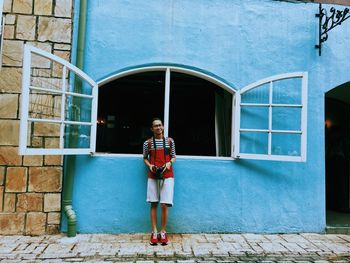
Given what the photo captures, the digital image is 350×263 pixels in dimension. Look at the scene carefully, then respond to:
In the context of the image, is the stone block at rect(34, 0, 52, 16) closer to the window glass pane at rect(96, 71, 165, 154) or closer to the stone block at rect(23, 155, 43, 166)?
the window glass pane at rect(96, 71, 165, 154)

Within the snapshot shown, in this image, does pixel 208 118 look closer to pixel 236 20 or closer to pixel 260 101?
pixel 260 101

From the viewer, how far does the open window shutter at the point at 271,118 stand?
5160 millimetres

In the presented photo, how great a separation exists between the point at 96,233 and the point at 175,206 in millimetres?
1266

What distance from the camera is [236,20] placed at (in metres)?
5.50

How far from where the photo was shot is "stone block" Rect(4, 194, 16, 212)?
16.0 feet

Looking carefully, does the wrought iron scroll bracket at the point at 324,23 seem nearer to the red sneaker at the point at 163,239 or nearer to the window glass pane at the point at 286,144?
the window glass pane at the point at 286,144

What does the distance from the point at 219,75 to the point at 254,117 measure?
2.92ft

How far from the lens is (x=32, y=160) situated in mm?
4949

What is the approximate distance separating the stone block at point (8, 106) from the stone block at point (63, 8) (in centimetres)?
148

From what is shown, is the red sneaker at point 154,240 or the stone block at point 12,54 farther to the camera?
the stone block at point 12,54

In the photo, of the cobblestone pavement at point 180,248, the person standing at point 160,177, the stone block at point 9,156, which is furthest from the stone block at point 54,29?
the cobblestone pavement at point 180,248

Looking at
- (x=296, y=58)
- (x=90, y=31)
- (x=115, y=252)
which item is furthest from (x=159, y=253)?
(x=296, y=58)

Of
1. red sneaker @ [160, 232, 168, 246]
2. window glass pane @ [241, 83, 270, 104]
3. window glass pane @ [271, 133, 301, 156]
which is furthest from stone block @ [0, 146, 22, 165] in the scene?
window glass pane @ [271, 133, 301, 156]

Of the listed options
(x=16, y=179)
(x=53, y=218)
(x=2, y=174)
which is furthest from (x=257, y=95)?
(x=2, y=174)
